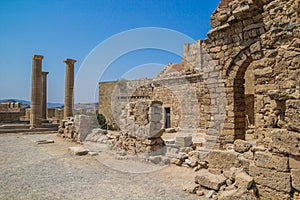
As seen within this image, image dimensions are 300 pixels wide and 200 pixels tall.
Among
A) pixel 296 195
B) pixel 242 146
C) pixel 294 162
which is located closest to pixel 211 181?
pixel 242 146

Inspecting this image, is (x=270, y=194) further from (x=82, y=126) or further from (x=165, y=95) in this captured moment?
(x=165, y=95)

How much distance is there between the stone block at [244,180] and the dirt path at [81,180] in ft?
3.38

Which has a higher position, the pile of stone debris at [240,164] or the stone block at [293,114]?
the stone block at [293,114]

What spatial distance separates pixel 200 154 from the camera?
6.50m

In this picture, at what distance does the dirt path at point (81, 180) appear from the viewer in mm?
4762

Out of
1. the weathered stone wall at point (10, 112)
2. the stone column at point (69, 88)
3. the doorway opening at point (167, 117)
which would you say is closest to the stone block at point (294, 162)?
the doorway opening at point (167, 117)

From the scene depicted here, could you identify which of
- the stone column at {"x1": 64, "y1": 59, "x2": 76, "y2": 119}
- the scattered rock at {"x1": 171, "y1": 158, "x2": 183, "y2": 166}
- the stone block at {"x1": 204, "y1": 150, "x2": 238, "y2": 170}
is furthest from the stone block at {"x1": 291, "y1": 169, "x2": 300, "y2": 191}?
the stone column at {"x1": 64, "y1": 59, "x2": 76, "y2": 119}

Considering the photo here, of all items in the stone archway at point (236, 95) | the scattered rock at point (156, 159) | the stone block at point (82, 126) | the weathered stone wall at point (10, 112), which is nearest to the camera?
the scattered rock at point (156, 159)

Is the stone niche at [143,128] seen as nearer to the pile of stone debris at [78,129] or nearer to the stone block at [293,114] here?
the pile of stone debris at [78,129]

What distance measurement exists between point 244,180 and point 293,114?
4.67ft

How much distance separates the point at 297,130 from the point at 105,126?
58.5ft

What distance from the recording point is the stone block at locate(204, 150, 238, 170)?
17.7 ft

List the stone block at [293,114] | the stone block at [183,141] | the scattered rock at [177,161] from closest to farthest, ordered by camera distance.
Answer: the stone block at [293,114] < the scattered rock at [177,161] < the stone block at [183,141]

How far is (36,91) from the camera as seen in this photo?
60.3ft
